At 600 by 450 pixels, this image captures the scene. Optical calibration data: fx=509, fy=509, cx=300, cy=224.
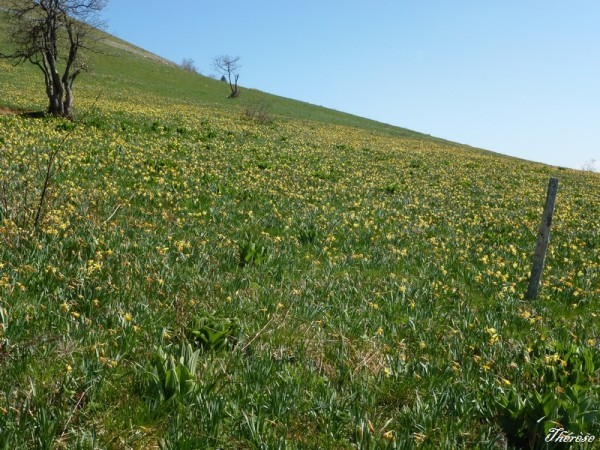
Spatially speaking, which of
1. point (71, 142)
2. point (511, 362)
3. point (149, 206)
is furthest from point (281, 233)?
point (71, 142)

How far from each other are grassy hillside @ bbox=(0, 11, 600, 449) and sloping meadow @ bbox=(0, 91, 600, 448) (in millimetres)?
24

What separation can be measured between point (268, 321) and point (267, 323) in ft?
1.77

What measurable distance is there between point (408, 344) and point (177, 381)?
2.52 meters

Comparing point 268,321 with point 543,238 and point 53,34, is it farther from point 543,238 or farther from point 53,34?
point 53,34

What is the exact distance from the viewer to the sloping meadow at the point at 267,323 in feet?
11.3

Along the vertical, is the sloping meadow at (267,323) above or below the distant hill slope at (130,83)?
below

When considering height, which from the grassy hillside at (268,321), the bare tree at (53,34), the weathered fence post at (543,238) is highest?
the bare tree at (53,34)

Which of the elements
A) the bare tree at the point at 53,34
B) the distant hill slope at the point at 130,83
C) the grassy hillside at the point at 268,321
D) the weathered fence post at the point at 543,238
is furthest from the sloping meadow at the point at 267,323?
the distant hill slope at the point at 130,83

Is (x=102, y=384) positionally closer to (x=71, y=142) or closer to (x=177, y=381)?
(x=177, y=381)

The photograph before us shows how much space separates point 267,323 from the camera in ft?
15.3

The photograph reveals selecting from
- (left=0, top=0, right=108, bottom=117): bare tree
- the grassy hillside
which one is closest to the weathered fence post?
the grassy hillside

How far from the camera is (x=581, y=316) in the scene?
6820 mm

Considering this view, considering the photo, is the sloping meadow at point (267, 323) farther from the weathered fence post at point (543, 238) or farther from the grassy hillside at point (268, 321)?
the weathered fence post at point (543, 238)

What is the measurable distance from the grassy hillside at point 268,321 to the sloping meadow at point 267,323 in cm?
2
